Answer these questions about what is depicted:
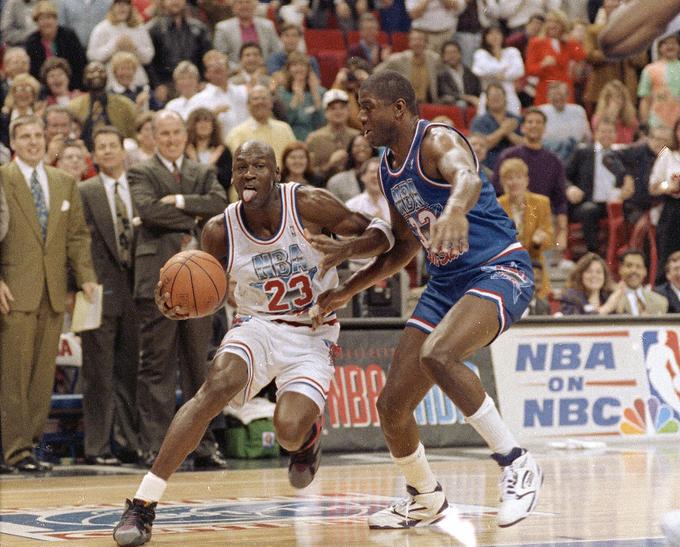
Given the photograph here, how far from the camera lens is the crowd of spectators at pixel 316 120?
31.9 ft

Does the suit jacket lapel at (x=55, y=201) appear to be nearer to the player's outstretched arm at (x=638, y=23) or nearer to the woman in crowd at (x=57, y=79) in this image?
the woman in crowd at (x=57, y=79)

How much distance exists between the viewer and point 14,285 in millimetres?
9344

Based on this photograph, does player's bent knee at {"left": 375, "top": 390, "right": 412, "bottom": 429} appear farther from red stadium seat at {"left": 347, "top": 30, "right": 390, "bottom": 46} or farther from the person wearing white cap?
red stadium seat at {"left": 347, "top": 30, "right": 390, "bottom": 46}

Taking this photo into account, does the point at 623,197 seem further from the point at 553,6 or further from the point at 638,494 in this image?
the point at 638,494

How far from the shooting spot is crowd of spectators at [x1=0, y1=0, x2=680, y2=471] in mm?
9734

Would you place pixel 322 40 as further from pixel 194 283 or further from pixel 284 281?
pixel 194 283

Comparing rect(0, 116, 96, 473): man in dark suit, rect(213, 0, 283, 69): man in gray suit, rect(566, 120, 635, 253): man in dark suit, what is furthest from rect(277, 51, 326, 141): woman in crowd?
rect(0, 116, 96, 473): man in dark suit

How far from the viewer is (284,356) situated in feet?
21.7

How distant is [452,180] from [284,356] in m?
1.54

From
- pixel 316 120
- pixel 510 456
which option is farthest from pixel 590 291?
pixel 510 456

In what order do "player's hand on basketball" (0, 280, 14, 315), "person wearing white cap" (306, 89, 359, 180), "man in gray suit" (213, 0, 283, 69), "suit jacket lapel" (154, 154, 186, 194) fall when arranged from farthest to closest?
"man in gray suit" (213, 0, 283, 69) < "person wearing white cap" (306, 89, 359, 180) < "suit jacket lapel" (154, 154, 186, 194) < "player's hand on basketball" (0, 280, 14, 315)

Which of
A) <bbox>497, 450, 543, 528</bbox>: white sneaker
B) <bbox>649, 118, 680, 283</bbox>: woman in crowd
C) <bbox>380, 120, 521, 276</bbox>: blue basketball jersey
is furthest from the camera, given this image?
<bbox>649, 118, 680, 283</bbox>: woman in crowd

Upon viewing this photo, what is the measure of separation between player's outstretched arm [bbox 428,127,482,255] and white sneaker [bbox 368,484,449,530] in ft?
5.41

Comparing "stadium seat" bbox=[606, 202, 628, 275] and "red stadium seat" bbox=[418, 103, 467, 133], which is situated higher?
"red stadium seat" bbox=[418, 103, 467, 133]
